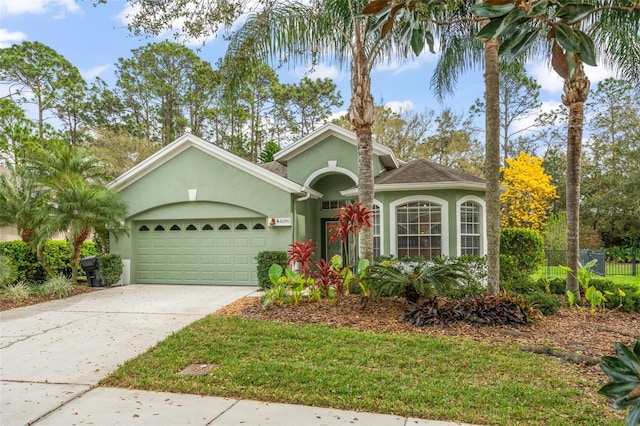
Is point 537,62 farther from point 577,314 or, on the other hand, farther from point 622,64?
point 577,314

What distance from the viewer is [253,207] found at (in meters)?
13.1

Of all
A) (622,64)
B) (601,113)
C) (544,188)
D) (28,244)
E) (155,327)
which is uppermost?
(601,113)

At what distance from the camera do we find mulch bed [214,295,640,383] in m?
6.12

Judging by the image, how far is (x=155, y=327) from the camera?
777 centimetres

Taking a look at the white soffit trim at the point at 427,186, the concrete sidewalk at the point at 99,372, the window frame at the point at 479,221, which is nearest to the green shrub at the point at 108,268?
the concrete sidewalk at the point at 99,372

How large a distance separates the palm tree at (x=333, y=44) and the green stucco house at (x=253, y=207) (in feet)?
9.20

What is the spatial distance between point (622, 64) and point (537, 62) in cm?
196

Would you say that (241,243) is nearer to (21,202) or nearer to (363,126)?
(363,126)

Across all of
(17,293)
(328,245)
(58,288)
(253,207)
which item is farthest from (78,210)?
(328,245)

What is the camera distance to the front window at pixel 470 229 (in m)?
12.5

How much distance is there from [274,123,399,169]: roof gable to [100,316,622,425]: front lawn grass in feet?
25.9

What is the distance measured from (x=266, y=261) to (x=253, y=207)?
77.1 inches

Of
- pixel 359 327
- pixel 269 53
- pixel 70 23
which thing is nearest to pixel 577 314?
pixel 359 327

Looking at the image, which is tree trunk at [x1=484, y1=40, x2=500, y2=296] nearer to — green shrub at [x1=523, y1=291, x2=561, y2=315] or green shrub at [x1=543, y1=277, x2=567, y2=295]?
green shrub at [x1=523, y1=291, x2=561, y2=315]
